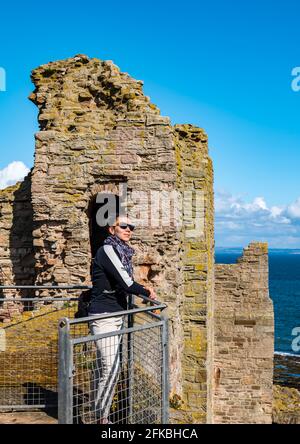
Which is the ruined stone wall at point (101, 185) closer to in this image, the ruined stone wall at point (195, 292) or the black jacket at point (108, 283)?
the ruined stone wall at point (195, 292)

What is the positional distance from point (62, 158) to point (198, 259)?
12.7 feet

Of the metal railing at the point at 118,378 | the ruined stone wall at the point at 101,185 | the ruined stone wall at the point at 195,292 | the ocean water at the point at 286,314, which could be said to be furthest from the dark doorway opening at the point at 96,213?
the ocean water at the point at 286,314

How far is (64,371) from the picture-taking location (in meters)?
4.73

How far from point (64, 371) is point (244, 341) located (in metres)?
14.3

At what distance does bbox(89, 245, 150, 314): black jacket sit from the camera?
20.4 feet

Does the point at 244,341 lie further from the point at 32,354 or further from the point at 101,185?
the point at 32,354

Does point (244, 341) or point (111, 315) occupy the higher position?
point (111, 315)

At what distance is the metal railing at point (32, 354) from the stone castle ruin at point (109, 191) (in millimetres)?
878

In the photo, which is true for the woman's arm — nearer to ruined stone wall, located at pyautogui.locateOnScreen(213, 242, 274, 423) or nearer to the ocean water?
ruined stone wall, located at pyautogui.locateOnScreen(213, 242, 274, 423)

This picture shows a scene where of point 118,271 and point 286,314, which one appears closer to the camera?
point 118,271

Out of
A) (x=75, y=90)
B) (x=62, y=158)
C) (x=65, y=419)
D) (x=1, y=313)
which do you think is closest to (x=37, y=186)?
(x=62, y=158)

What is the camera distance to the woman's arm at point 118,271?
6184 mm

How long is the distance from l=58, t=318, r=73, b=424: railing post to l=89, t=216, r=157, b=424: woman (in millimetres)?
909

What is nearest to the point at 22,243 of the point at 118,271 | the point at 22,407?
the point at 22,407
